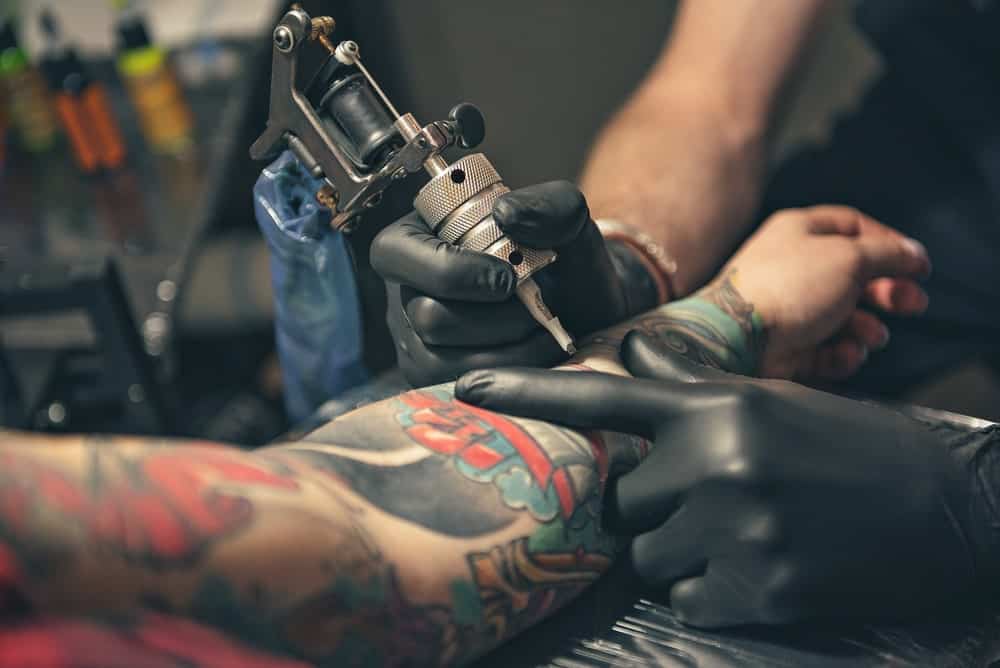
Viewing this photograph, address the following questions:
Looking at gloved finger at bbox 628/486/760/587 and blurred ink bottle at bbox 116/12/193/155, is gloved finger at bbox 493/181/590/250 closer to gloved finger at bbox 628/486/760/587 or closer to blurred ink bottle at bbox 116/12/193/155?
gloved finger at bbox 628/486/760/587

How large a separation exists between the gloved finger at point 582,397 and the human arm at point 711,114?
0.48 m

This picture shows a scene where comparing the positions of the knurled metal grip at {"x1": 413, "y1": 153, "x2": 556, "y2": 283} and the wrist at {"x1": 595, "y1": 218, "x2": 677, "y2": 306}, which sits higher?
the knurled metal grip at {"x1": 413, "y1": 153, "x2": 556, "y2": 283}

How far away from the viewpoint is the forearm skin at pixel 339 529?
0.44 metres

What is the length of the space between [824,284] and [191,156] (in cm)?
106

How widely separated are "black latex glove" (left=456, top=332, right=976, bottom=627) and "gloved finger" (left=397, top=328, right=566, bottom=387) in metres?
0.06

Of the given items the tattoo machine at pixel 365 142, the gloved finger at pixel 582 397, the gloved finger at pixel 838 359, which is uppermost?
the tattoo machine at pixel 365 142

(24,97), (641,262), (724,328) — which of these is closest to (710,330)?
(724,328)

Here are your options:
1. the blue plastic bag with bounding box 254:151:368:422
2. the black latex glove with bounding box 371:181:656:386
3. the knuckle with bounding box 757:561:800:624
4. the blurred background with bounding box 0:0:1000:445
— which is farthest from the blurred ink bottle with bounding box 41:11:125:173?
the knuckle with bounding box 757:561:800:624

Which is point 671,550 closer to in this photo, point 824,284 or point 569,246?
point 569,246

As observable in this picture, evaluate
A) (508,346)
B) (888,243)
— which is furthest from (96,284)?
(888,243)

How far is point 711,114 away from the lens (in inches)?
47.4

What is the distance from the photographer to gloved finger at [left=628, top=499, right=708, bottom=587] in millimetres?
630

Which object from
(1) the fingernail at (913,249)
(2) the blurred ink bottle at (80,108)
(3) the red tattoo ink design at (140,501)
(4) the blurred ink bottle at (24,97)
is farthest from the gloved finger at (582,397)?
(4) the blurred ink bottle at (24,97)

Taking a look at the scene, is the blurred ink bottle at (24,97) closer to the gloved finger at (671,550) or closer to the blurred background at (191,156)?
the blurred background at (191,156)
